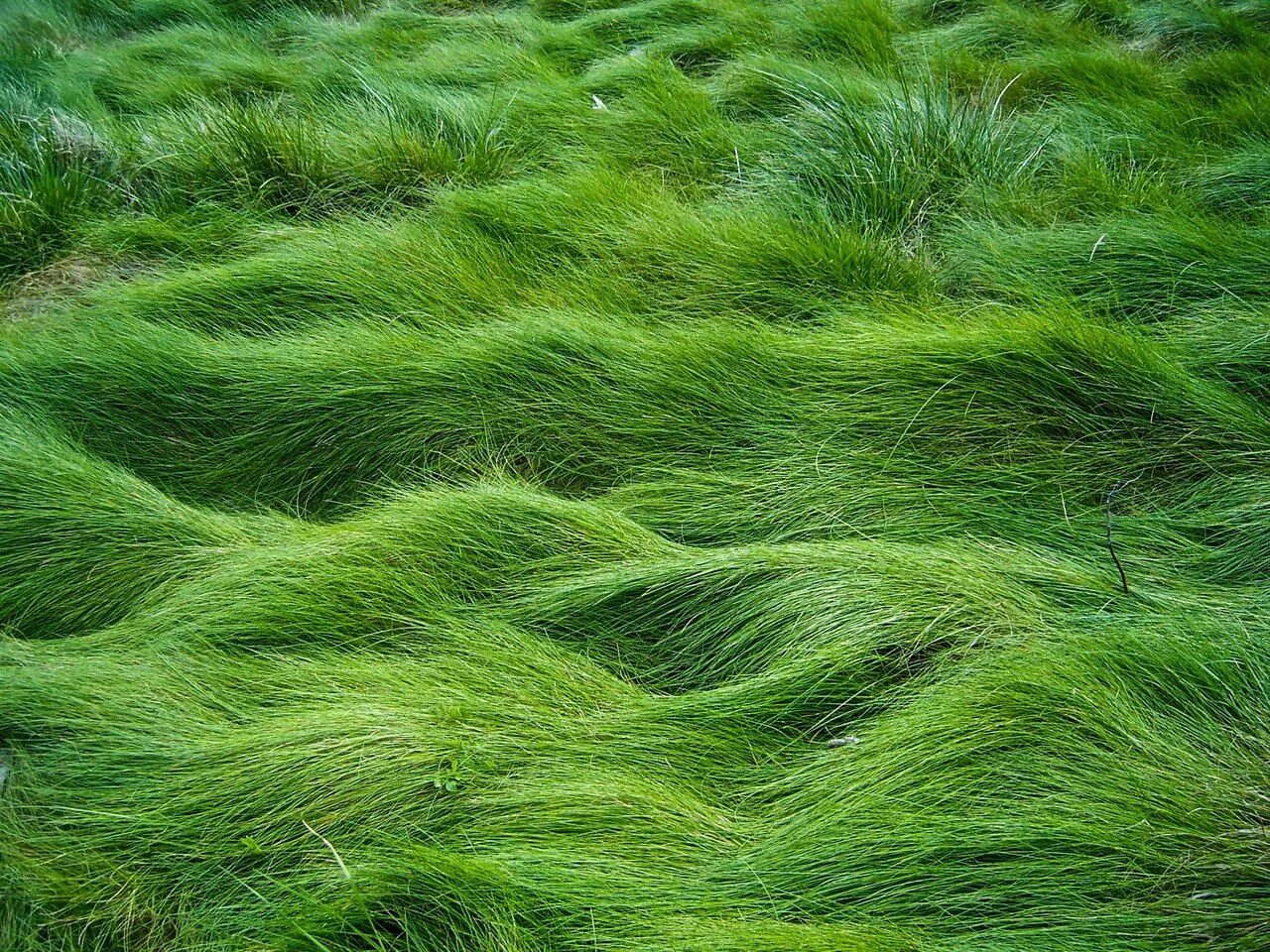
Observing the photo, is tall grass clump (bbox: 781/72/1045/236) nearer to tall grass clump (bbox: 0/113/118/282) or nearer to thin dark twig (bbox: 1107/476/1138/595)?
thin dark twig (bbox: 1107/476/1138/595)

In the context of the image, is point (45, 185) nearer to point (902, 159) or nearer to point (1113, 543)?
point (902, 159)

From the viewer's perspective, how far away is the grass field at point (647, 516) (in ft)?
4.90

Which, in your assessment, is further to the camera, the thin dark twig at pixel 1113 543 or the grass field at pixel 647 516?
the thin dark twig at pixel 1113 543

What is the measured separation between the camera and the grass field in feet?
4.90

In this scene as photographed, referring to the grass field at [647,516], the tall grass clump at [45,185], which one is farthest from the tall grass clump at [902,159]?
the tall grass clump at [45,185]

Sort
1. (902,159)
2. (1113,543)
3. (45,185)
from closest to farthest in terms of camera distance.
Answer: (1113,543), (902,159), (45,185)

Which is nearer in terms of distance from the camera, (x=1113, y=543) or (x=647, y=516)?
(x=1113, y=543)

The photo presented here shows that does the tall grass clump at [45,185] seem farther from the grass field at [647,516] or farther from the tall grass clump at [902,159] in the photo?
the tall grass clump at [902,159]

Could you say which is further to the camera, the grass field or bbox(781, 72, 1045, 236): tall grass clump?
bbox(781, 72, 1045, 236): tall grass clump

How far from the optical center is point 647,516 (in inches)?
87.4

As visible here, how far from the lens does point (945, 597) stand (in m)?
1.87

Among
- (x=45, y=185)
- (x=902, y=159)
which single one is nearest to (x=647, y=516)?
(x=902, y=159)

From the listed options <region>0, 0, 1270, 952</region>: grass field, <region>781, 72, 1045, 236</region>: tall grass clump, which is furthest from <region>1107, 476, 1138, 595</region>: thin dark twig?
<region>781, 72, 1045, 236</region>: tall grass clump

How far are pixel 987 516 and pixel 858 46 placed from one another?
9.25 feet
